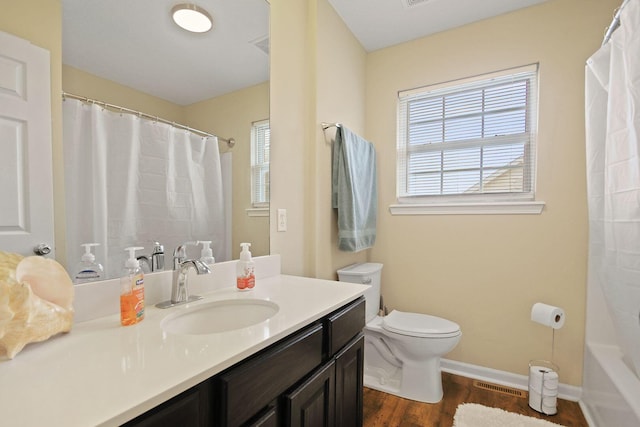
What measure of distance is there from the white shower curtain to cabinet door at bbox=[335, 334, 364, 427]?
3.48 feet

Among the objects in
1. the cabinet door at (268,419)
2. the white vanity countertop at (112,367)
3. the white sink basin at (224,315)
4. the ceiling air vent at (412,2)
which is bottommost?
the cabinet door at (268,419)

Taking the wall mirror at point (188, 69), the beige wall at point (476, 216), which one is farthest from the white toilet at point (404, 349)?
the wall mirror at point (188, 69)

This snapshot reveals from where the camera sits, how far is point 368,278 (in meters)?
2.02

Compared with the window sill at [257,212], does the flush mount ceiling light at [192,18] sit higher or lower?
higher

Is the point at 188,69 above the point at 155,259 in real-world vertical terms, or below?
above

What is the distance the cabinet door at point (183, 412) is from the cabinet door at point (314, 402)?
11.3 inches

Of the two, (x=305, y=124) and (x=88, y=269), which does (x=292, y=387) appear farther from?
(x=305, y=124)

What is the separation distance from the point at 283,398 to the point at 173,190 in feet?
2.61

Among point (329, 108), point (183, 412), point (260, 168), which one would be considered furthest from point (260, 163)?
point (183, 412)

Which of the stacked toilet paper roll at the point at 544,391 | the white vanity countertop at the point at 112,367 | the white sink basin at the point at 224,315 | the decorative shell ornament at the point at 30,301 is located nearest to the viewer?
the white vanity countertop at the point at 112,367

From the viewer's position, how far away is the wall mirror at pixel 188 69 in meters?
0.87

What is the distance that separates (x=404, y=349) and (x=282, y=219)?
1101 mm

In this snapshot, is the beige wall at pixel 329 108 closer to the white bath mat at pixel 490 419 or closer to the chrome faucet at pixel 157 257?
the chrome faucet at pixel 157 257

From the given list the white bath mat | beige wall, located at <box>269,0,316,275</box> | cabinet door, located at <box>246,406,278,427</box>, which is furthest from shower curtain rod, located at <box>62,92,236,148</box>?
the white bath mat
